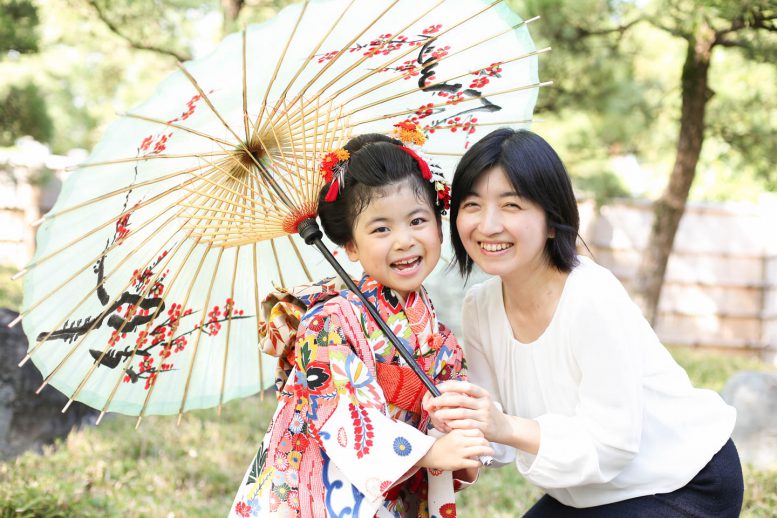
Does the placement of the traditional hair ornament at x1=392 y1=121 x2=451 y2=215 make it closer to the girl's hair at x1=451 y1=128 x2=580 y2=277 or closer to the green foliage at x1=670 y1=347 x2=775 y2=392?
the girl's hair at x1=451 y1=128 x2=580 y2=277

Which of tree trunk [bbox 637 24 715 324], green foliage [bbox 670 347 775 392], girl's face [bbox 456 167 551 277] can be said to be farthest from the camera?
green foliage [bbox 670 347 775 392]

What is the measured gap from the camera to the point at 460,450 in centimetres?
189

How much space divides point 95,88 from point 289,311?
12.0 metres

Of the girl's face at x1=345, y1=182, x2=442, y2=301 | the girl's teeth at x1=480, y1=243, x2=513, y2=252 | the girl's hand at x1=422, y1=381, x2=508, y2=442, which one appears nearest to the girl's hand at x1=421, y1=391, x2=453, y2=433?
the girl's hand at x1=422, y1=381, x2=508, y2=442

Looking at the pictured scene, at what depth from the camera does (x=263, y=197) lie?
92.7 inches

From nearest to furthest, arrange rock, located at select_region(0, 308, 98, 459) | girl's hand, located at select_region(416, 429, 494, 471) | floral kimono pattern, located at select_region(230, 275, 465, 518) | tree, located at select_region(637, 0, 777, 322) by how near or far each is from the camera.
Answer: girl's hand, located at select_region(416, 429, 494, 471)
floral kimono pattern, located at select_region(230, 275, 465, 518)
rock, located at select_region(0, 308, 98, 459)
tree, located at select_region(637, 0, 777, 322)

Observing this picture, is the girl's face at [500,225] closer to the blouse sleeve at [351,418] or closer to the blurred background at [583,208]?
the blouse sleeve at [351,418]

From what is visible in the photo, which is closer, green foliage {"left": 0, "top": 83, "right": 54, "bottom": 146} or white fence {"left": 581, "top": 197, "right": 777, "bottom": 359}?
green foliage {"left": 0, "top": 83, "right": 54, "bottom": 146}

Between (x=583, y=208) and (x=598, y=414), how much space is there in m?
8.70

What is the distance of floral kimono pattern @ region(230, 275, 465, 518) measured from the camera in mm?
1980

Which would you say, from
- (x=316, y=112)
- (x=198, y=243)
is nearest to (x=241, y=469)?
(x=198, y=243)

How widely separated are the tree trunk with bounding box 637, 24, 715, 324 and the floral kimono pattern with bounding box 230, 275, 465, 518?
548 centimetres

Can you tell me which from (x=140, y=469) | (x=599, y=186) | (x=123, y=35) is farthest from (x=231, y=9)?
(x=140, y=469)

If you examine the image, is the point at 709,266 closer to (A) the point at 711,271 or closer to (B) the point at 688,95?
(A) the point at 711,271
